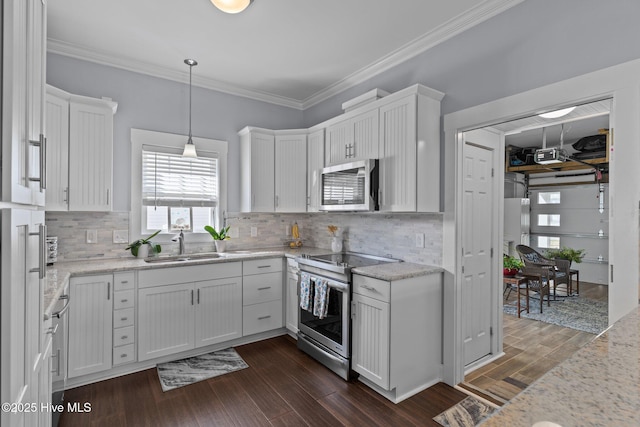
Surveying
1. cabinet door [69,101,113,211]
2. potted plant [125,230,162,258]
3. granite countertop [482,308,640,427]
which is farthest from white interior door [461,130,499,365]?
cabinet door [69,101,113,211]

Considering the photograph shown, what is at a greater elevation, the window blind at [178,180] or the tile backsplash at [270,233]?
the window blind at [178,180]

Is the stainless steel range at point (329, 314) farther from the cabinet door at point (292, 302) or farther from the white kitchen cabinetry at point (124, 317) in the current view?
the white kitchen cabinetry at point (124, 317)

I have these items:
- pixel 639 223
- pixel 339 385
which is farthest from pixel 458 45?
pixel 339 385

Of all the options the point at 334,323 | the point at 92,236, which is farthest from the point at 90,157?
the point at 334,323

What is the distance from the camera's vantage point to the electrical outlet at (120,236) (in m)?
3.29

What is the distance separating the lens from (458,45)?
106 inches

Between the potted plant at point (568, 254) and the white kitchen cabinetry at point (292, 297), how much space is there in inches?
226

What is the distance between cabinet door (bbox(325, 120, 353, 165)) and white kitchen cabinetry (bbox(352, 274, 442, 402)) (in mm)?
1311

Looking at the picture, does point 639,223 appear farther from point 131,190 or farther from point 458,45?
point 131,190

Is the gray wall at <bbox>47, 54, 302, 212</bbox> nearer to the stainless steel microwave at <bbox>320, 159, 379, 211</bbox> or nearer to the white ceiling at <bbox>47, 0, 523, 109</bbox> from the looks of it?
the white ceiling at <bbox>47, 0, 523, 109</bbox>

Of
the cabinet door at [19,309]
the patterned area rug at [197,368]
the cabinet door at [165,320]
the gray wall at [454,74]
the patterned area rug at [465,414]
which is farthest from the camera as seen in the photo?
the cabinet door at [165,320]

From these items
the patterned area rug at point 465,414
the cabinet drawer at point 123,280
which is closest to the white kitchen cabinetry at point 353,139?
the patterned area rug at point 465,414

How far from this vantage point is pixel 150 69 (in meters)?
3.45

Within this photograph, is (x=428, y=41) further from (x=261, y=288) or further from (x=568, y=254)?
(x=568, y=254)
